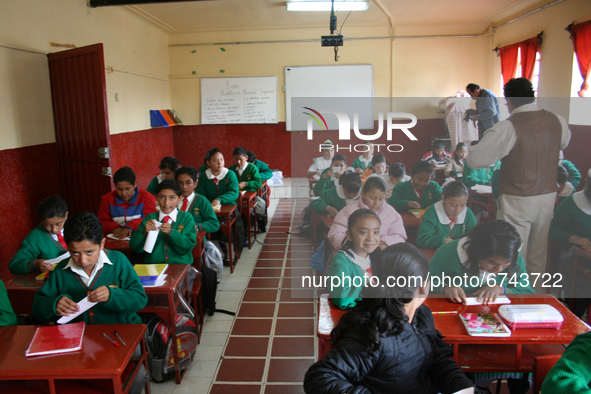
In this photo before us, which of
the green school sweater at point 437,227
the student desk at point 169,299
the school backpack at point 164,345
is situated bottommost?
the school backpack at point 164,345

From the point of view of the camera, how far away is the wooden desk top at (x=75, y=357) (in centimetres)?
140

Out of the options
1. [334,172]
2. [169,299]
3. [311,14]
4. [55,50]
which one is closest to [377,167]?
[334,172]

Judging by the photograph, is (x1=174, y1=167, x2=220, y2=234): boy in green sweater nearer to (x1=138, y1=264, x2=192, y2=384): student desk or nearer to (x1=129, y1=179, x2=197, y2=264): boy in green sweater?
(x1=129, y1=179, x2=197, y2=264): boy in green sweater

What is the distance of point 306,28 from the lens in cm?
691

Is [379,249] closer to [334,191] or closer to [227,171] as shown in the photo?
[334,191]

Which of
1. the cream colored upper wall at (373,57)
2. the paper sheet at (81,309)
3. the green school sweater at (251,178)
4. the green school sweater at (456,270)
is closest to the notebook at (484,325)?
the green school sweater at (456,270)

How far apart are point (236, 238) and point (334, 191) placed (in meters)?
2.58

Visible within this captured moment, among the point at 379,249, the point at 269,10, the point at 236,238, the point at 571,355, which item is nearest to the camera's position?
the point at 571,355

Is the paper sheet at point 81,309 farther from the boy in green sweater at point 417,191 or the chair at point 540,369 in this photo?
the chair at point 540,369

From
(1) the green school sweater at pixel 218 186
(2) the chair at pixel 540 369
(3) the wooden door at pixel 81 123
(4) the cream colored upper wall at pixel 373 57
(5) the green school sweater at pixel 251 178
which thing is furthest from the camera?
(4) the cream colored upper wall at pixel 373 57

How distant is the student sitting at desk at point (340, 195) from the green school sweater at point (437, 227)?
1.00 feet

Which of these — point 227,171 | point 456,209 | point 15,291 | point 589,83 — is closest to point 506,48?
point 589,83

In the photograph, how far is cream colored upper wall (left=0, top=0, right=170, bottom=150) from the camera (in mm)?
3312

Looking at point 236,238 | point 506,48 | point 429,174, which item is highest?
point 506,48
